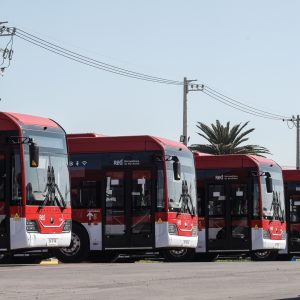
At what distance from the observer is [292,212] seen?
38.4 metres

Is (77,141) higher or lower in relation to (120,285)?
higher

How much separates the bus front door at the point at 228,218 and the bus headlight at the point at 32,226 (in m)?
10.1

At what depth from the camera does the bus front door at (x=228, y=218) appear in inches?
1335

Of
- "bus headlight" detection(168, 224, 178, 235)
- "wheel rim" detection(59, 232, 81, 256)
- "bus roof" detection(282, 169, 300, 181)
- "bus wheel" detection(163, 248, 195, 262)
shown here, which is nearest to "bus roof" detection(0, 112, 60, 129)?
"wheel rim" detection(59, 232, 81, 256)

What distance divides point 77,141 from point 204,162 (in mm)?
5895

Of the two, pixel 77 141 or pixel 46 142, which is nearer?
pixel 46 142

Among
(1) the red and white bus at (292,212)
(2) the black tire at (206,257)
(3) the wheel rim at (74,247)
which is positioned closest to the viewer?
(3) the wheel rim at (74,247)

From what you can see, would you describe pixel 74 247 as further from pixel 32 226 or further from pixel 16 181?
pixel 16 181

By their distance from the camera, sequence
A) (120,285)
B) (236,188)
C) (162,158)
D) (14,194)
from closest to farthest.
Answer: (120,285)
(14,194)
(162,158)
(236,188)

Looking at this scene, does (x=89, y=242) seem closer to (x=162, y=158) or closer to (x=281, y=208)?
(x=162, y=158)

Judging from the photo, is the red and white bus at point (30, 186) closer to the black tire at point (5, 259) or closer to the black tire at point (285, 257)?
the black tire at point (5, 259)

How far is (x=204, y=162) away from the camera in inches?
1362

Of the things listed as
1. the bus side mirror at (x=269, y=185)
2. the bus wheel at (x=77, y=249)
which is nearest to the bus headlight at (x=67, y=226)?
the bus wheel at (x=77, y=249)

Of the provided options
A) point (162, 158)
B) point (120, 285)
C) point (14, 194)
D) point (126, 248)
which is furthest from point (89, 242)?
point (120, 285)
